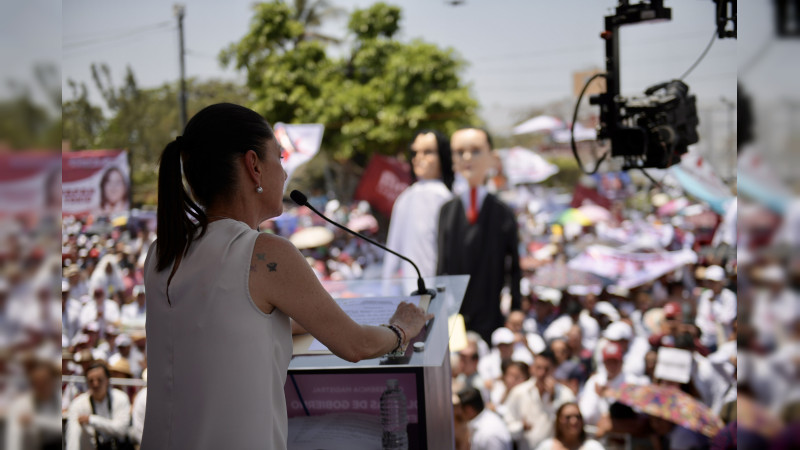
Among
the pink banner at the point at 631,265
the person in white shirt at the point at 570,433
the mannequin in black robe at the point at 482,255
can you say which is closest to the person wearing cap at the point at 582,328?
the mannequin in black robe at the point at 482,255

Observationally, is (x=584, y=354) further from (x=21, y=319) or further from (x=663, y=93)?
(x=21, y=319)

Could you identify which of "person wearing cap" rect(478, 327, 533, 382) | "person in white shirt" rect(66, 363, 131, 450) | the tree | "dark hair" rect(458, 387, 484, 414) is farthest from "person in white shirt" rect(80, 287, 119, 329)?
the tree

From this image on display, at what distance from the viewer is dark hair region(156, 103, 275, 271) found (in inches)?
65.4

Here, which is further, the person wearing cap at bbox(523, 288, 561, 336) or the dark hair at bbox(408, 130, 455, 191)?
the person wearing cap at bbox(523, 288, 561, 336)

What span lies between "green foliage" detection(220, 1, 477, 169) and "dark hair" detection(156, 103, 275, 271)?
22.2 meters

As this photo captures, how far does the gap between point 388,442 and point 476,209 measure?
3983 mm

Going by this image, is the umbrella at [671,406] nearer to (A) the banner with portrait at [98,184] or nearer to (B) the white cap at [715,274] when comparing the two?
(B) the white cap at [715,274]

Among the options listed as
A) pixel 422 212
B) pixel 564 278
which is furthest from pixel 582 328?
pixel 422 212

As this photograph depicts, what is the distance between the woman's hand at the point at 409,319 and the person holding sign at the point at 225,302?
9 cm

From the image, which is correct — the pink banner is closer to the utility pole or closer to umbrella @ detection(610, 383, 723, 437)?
umbrella @ detection(610, 383, 723, 437)

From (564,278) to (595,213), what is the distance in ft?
27.2

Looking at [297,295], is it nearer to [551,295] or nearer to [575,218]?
[551,295]

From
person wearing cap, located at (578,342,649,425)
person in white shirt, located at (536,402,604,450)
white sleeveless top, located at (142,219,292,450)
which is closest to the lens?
white sleeveless top, located at (142,219,292,450)

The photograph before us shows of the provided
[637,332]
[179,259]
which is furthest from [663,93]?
[637,332]
